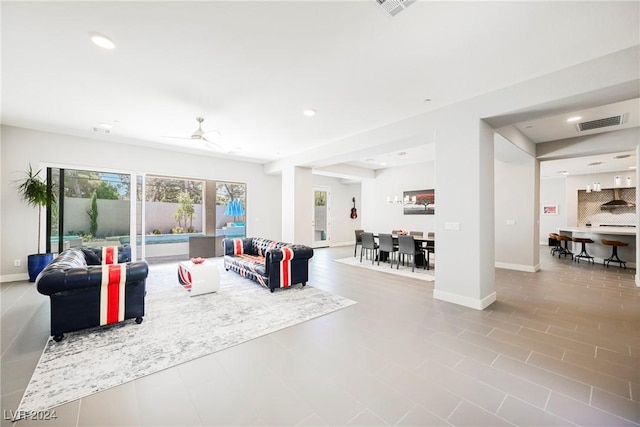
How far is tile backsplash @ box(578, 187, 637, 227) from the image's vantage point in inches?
364

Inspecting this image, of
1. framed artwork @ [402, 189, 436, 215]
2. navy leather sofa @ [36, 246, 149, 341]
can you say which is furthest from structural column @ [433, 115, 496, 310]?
framed artwork @ [402, 189, 436, 215]

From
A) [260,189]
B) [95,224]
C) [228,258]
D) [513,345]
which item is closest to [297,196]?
[260,189]

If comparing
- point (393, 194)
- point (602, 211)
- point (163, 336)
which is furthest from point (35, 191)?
point (602, 211)

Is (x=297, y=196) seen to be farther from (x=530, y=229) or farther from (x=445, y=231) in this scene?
(x=530, y=229)

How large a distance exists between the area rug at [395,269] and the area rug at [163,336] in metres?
2.13

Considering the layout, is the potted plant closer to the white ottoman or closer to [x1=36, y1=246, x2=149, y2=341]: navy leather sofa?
[x1=36, y1=246, x2=149, y2=341]: navy leather sofa

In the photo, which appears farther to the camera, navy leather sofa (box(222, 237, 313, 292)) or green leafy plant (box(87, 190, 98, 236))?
green leafy plant (box(87, 190, 98, 236))

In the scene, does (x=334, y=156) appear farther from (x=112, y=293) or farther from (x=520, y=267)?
(x=520, y=267)

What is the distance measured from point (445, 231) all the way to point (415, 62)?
7.78 feet

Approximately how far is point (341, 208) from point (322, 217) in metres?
0.96

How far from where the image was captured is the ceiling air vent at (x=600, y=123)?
4.36m

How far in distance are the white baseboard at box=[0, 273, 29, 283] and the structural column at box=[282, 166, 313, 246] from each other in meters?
5.37

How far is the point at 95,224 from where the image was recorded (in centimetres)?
594

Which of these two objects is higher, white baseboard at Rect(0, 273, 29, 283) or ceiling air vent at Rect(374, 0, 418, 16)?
ceiling air vent at Rect(374, 0, 418, 16)
